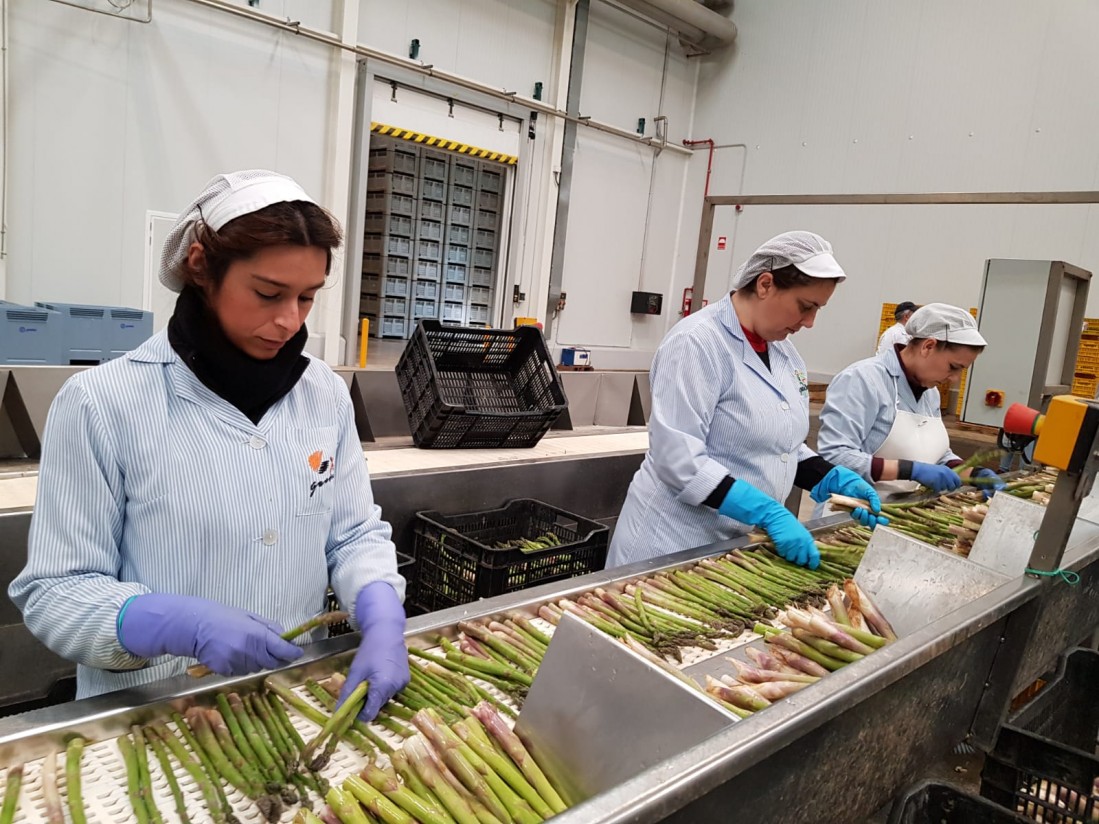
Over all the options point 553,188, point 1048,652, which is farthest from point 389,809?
point 553,188

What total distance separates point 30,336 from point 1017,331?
5.22 m

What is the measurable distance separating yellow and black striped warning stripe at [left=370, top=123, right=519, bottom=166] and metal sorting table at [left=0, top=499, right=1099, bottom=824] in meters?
5.72

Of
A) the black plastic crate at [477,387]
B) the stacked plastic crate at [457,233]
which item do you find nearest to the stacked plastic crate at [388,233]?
the stacked plastic crate at [457,233]

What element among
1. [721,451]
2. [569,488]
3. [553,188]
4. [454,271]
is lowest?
[569,488]

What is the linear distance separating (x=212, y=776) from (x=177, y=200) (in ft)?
18.2

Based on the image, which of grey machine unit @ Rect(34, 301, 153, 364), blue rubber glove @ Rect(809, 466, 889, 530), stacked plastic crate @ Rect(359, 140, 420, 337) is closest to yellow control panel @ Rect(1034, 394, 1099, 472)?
blue rubber glove @ Rect(809, 466, 889, 530)

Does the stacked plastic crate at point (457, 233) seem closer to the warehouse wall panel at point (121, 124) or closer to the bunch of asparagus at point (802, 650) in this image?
the warehouse wall panel at point (121, 124)

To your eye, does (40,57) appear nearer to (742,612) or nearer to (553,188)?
(553,188)

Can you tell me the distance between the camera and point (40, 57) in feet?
15.9

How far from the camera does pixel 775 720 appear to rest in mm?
1049

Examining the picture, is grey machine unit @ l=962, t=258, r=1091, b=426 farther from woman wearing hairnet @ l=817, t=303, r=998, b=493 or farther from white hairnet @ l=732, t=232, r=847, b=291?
white hairnet @ l=732, t=232, r=847, b=291

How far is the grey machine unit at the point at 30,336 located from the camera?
388 cm

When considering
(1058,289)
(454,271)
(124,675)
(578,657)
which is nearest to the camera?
(578,657)

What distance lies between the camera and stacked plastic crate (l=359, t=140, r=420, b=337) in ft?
22.2
